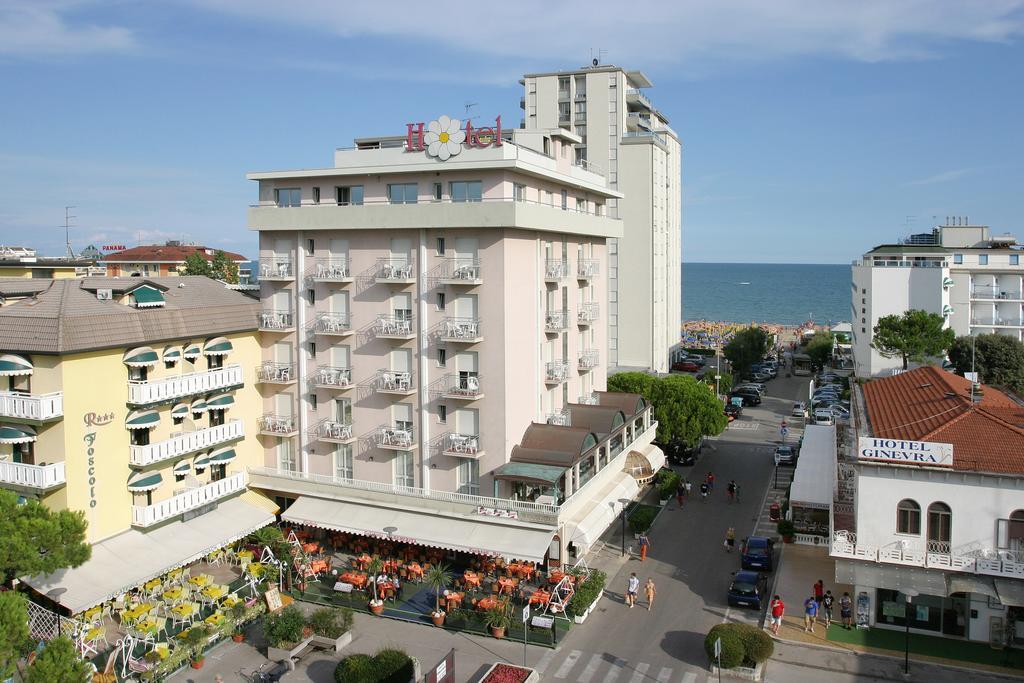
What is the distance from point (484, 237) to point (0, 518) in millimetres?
20969

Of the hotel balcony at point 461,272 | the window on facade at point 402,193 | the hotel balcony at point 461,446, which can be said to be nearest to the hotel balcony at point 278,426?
the hotel balcony at point 461,446

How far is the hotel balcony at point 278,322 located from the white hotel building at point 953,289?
60.6 metres

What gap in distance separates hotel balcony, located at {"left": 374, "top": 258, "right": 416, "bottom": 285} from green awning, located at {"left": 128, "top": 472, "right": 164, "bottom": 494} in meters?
12.8

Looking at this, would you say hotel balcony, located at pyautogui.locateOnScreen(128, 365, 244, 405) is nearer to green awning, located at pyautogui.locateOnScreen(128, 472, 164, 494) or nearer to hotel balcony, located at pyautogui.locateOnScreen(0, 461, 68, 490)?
green awning, located at pyautogui.locateOnScreen(128, 472, 164, 494)

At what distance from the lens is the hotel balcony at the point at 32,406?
29.5m

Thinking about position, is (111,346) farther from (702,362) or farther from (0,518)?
(702,362)

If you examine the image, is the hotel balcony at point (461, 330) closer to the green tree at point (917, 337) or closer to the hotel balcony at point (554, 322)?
the hotel balcony at point (554, 322)

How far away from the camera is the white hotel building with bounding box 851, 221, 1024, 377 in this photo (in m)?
77.2

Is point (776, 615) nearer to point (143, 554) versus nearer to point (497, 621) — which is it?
point (497, 621)

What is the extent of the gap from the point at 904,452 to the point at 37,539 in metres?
30.2

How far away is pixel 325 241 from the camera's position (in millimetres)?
39344

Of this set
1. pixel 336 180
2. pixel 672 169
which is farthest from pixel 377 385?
pixel 672 169

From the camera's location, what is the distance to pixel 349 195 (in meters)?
38.7

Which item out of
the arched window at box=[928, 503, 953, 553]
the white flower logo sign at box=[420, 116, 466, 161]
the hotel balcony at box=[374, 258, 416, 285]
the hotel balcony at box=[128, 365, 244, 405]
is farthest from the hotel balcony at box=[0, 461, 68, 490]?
the arched window at box=[928, 503, 953, 553]
